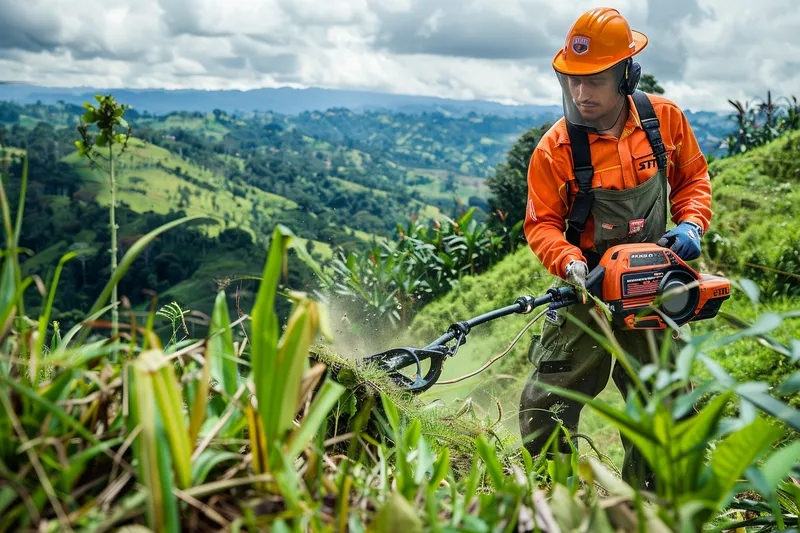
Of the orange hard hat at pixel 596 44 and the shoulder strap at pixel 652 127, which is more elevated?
the orange hard hat at pixel 596 44

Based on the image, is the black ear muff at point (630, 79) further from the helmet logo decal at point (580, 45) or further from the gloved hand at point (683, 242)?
the gloved hand at point (683, 242)

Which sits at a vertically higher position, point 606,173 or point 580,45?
point 580,45

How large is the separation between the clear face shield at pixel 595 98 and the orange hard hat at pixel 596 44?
1.9 inches

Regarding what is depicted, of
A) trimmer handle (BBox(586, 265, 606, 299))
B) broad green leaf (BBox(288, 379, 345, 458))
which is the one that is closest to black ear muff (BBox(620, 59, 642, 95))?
trimmer handle (BBox(586, 265, 606, 299))

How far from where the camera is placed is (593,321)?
11.3 feet

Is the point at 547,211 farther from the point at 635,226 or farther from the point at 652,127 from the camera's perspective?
the point at 652,127

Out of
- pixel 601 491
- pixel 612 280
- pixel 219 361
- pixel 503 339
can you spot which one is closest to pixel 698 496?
pixel 219 361

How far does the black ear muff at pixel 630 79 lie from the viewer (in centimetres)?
321

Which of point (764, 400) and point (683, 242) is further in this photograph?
point (683, 242)

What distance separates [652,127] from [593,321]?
3.32ft

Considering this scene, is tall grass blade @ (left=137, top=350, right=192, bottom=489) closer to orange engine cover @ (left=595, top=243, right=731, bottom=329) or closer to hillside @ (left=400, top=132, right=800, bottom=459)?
orange engine cover @ (left=595, top=243, right=731, bottom=329)

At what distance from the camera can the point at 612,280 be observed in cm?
293

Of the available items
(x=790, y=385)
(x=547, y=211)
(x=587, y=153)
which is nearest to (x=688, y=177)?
(x=587, y=153)

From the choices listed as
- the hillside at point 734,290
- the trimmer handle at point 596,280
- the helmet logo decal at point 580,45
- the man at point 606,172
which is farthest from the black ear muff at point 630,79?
the hillside at point 734,290
